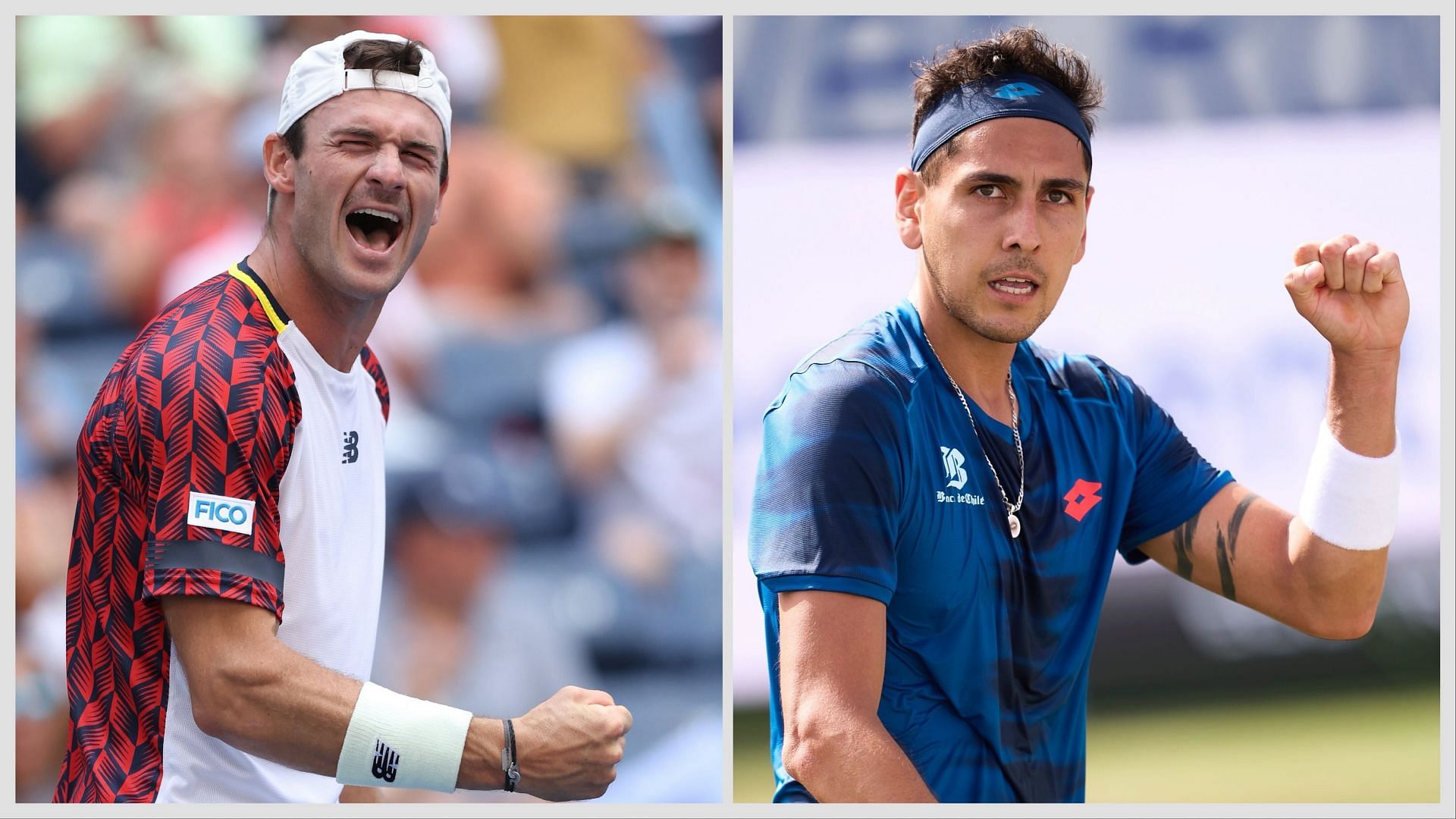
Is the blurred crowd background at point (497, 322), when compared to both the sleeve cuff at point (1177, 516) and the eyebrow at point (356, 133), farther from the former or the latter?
the eyebrow at point (356, 133)

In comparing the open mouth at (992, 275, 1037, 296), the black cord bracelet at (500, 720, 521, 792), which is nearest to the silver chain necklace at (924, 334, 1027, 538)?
the open mouth at (992, 275, 1037, 296)

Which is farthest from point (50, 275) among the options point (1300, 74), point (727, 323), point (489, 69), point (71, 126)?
point (1300, 74)

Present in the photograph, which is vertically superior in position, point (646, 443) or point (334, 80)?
point (334, 80)

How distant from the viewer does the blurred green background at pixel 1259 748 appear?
674cm

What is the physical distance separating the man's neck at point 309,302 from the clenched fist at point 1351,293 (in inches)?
80.5

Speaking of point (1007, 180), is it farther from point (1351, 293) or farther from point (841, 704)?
point (841, 704)

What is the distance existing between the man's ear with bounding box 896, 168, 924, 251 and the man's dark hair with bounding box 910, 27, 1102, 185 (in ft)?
0.13

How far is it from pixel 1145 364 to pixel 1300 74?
69.3 inches

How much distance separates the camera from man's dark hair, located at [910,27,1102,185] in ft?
10.6

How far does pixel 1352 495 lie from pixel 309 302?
235 cm

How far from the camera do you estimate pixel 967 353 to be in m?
3.21

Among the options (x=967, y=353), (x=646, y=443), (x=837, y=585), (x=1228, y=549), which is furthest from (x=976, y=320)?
(x=646, y=443)

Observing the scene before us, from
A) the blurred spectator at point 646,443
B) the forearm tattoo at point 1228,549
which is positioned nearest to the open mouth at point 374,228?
the forearm tattoo at point 1228,549

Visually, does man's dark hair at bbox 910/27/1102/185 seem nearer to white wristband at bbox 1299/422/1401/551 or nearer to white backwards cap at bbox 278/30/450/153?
white wristband at bbox 1299/422/1401/551
